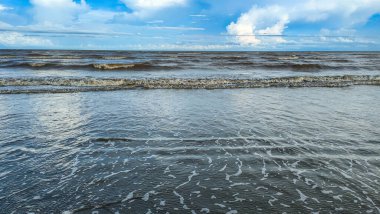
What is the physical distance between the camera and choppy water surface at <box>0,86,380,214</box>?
19.3ft

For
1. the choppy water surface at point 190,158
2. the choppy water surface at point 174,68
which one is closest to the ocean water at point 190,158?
the choppy water surface at point 190,158

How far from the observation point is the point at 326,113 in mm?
13070

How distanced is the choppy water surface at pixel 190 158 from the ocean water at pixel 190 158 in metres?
0.03

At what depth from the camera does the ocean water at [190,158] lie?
5.88 metres

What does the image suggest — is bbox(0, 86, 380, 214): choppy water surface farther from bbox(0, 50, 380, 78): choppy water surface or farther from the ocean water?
bbox(0, 50, 380, 78): choppy water surface

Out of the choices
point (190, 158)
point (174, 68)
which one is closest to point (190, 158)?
point (190, 158)

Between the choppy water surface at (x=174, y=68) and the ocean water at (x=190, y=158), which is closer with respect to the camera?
the ocean water at (x=190, y=158)

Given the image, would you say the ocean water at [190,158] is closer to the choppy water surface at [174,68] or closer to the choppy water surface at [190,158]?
the choppy water surface at [190,158]

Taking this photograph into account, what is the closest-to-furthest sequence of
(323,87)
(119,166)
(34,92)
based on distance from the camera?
(119,166), (34,92), (323,87)

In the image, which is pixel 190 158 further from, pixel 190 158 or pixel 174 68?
pixel 174 68

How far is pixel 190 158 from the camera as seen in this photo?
→ 8.06 metres

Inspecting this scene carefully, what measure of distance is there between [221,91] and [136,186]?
14.2m

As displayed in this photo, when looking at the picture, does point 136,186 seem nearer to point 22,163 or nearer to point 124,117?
point 22,163

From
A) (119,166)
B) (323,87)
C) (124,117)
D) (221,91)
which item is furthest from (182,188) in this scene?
(323,87)
